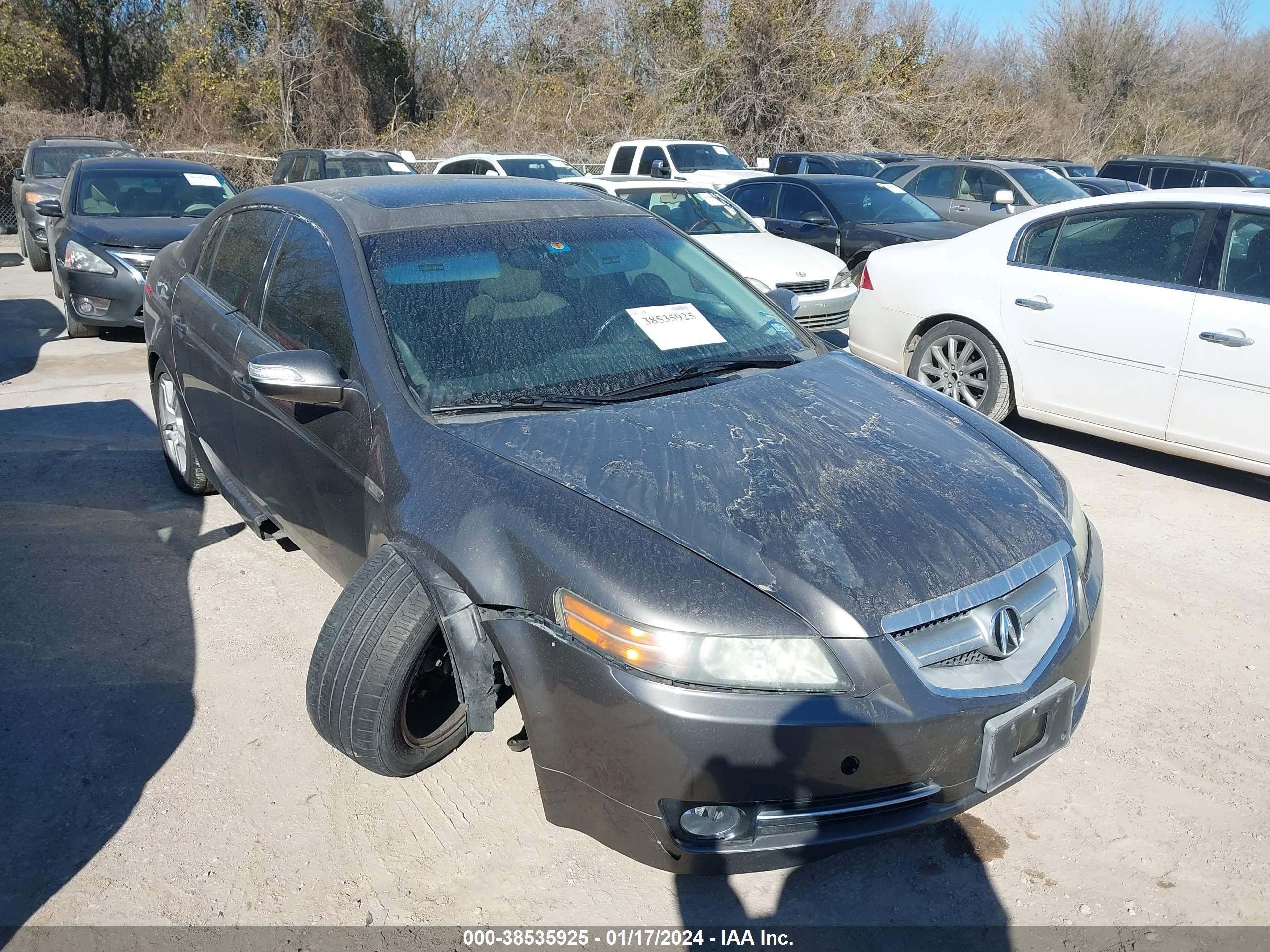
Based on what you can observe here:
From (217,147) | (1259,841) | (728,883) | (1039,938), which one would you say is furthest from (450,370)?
(217,147)

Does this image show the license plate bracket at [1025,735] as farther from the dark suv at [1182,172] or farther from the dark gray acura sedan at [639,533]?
the dark suv at [1182,172]

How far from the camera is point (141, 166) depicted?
387 inches

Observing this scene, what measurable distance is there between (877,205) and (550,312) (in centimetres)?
830

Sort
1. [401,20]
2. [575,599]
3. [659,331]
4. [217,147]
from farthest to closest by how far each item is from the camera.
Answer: [401,20] → [217,147] → [659,331] → [575,599]

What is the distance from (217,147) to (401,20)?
831 cm

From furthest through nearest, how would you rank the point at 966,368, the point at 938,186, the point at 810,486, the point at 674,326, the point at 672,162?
the point at 672,162 → the point at 938,186 → the point at 966,368 → the point at 674,326 → the point at 810,486

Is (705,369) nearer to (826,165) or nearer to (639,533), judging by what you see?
(639,533)

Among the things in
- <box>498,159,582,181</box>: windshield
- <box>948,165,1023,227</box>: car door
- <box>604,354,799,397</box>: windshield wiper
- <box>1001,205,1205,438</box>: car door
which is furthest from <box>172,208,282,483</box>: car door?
<box>948,165,1023,227</box>: car door

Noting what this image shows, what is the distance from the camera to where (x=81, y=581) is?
4.24 metres

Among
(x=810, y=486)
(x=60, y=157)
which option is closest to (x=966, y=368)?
(x=810, y=486)

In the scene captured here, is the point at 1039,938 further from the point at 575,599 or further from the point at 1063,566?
the point at 575,599

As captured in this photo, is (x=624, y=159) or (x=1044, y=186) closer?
(x=1044, y=186)

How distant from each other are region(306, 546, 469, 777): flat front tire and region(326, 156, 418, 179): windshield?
475 inches

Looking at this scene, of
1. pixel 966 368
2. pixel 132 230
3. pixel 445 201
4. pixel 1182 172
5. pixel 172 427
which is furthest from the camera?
pixel 1182 172
